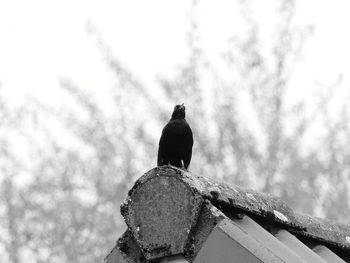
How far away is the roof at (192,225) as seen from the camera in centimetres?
171

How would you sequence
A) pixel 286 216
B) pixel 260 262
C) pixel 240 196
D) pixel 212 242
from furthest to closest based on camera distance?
pixel 286 216 → pixel 240 196 → pixel 212 242 → pixel 260 262

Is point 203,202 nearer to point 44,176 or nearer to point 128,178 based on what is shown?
point 128,178

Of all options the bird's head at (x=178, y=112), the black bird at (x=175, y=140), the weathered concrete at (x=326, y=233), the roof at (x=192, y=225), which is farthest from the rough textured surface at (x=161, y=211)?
the bird's head at (x=178, y=112)

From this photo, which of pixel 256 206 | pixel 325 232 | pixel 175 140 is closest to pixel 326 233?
pixel 325 232

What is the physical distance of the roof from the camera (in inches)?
67.5

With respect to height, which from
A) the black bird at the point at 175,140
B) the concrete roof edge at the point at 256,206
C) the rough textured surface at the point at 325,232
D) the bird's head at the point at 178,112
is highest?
the bird's head at the point at 178,112

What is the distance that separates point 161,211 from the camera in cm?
187

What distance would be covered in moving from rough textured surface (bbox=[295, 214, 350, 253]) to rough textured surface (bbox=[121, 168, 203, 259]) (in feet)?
2.51

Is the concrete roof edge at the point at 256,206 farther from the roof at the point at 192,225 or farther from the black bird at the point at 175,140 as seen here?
→ the black bird at the point at 175,140

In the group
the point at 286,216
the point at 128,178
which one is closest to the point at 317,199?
the point at 128,178

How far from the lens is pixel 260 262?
1612 millimetres

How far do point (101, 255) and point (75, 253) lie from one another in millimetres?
765

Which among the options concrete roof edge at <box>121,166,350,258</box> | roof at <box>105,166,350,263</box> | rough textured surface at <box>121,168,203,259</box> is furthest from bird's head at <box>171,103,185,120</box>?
rough textured surface at <box>121,168,203,259</box>

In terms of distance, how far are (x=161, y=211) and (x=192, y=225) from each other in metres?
0.12
